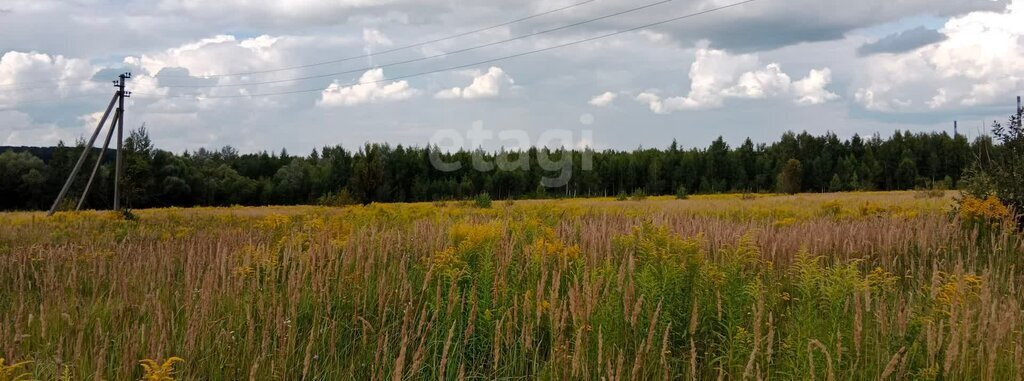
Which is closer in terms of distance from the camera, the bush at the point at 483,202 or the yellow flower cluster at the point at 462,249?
the yellow flower cluster at the point at 462,249

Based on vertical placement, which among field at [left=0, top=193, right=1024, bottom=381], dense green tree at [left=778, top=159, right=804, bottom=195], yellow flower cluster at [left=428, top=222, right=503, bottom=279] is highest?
dense green tree at [left=778, top=159, right=804, bottom=195]

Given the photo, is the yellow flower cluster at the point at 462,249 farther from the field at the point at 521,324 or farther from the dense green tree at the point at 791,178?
the dense green tree at the point at 791,178

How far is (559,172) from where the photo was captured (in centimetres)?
8525

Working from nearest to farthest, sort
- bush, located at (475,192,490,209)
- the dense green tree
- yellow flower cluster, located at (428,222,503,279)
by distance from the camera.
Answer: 1. yellow flower cluster, located at (428,222,503,279)
2. bush, located at (475,192,490,209)
3. the dense green tree

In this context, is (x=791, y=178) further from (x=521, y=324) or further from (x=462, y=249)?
(x=521, y=324)

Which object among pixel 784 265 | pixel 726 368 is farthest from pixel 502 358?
pixel 784 265

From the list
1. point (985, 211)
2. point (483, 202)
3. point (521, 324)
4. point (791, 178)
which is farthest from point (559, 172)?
point (521, 324)

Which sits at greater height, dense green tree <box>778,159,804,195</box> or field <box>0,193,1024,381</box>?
dense green tree <box>778,159,804,195</box>

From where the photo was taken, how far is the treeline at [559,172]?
2547 inches

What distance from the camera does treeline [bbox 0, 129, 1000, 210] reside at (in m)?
64.7

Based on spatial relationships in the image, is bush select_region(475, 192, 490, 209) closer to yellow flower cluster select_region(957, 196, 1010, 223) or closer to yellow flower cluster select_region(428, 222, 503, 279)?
yellow flower cluster select_region(957, 196, 1010, 223)

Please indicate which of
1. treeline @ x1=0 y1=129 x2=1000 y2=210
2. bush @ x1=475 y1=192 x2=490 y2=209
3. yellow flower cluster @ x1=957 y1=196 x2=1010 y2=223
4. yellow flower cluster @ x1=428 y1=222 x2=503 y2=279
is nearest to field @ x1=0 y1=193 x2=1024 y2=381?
yellow flower cluster @ x1=428 y1=222 x2=503 y2=279

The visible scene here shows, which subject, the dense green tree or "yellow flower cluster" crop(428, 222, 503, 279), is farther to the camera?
the dense green tree

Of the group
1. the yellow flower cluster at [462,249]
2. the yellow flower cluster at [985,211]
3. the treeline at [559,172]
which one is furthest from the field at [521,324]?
the treeline at [559,172]
